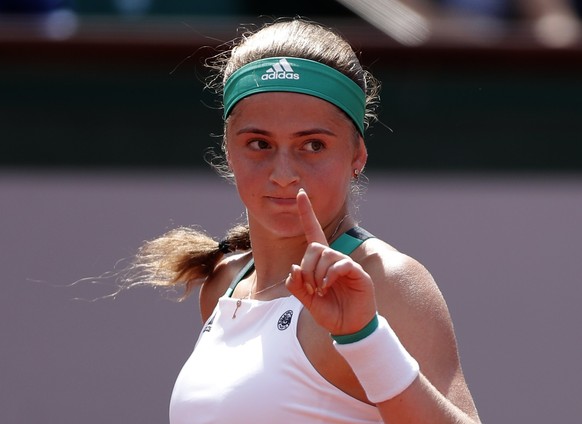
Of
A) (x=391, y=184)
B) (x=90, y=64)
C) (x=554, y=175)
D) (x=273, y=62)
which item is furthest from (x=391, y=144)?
(x=273, y=62)

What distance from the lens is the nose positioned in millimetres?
1887

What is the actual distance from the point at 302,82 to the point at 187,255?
2.33 ft

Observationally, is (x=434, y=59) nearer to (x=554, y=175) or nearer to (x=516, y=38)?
(x=516, y=38)

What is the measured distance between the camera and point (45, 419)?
13.8ft

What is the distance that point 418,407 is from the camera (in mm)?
1635

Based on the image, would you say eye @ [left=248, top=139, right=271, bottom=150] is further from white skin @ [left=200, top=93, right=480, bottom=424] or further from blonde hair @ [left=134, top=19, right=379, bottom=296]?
blonde hair @ [left=134, top=19, right=379, bottom=296]

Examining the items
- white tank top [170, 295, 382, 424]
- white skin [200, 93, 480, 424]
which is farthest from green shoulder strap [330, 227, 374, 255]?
white tank top [170, 295, 382, 424]

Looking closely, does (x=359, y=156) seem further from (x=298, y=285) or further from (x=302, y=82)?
(x=298, y=285)

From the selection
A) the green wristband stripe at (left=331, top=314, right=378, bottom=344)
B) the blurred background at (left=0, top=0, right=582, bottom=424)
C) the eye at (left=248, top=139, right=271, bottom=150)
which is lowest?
the green wristband stripe at (left=331, top=314, right=378, bottom=344)

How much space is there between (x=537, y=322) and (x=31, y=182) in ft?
6.55

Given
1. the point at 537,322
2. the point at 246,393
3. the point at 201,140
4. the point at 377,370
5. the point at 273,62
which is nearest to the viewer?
A: the point at 377,370

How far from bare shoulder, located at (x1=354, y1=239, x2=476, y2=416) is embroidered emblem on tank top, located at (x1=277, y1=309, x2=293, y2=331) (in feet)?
0.55

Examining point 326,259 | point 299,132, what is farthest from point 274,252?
point 326,259

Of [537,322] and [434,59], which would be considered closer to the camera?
[537,322]
